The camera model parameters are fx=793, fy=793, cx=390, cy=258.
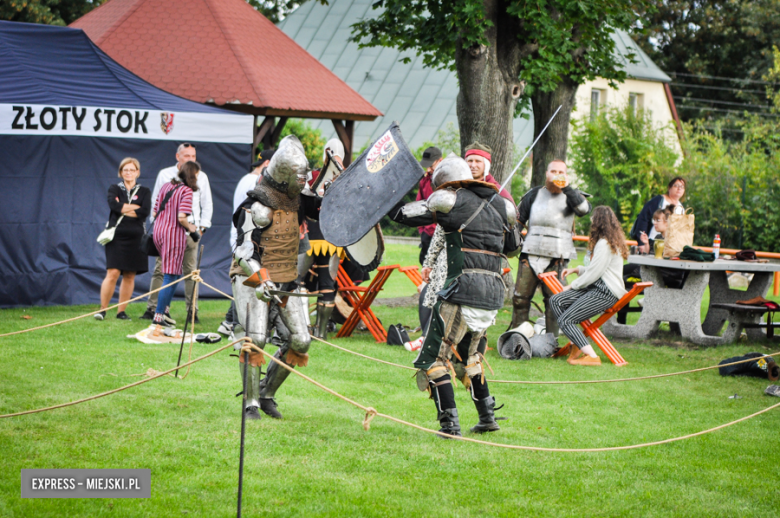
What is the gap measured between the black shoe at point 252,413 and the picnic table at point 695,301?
513 centimetres

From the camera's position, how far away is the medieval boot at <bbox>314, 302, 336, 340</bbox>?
8.53m

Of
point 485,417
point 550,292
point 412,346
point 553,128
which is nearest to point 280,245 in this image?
point 485,417

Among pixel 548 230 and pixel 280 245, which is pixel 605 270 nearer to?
pixel 548 230

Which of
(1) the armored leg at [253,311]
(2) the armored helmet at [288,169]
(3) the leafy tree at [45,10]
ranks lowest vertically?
(1) the armored leg at [253,311]

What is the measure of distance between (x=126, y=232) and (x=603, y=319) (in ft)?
17.4

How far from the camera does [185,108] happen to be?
1041 cm

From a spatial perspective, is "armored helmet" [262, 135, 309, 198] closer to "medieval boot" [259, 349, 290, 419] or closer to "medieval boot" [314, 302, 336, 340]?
"medieval boot" [259, 349, 290, 419]

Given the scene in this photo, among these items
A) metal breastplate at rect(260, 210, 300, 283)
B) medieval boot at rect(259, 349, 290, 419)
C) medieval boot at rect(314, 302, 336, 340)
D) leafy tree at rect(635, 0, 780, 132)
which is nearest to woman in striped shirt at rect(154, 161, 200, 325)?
medieval boot at rect(314, 302, 336, 340)

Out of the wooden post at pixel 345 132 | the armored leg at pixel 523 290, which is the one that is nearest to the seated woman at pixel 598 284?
the armored leg at pixel 523 290

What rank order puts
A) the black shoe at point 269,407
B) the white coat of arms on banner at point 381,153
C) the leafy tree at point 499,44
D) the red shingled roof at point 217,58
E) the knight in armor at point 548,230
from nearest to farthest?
the white coat of arms on banner at point 381,153, the black shoe at point 269,407, the knight in armor at point 548,230, the leafy tree at point 499,44, the red shingled roof at point 217,58

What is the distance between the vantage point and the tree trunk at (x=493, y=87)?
1010 centimetres

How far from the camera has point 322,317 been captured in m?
8.59

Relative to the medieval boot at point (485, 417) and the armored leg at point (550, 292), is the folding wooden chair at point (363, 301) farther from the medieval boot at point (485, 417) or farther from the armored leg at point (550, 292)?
the medieval boot at point (485, 417)

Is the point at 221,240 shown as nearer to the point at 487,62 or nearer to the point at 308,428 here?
the point at 487,62
